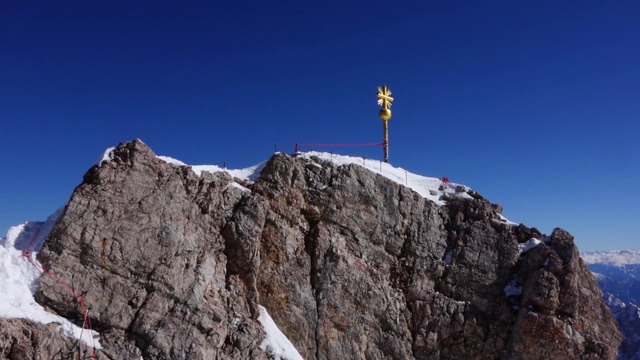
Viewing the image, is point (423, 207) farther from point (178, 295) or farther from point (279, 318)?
point (178, 295)

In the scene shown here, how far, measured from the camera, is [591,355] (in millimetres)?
33844

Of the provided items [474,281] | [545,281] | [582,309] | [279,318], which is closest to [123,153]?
[279,318]

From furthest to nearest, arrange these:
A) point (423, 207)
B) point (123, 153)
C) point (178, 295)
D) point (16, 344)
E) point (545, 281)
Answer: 1. point (423, 207)
2. point (545, 281)
3. point (123, 153)
4. point (178, 295)
5. point (16, 344)

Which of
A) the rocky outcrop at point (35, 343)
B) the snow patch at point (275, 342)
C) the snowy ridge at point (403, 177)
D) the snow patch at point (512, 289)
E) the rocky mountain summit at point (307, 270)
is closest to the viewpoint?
the rocky outcrop at point (35, 343)

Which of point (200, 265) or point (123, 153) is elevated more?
point (123, 153)

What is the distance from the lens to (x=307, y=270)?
34.7 m

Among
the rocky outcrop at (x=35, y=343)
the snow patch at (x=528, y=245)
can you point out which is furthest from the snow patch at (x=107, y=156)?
the snow patch at (x=528, y=245)

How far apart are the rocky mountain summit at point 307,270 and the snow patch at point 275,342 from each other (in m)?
0.68

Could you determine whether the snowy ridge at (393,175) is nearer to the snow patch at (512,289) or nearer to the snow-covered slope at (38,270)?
the snow-covered slope at (38,270)

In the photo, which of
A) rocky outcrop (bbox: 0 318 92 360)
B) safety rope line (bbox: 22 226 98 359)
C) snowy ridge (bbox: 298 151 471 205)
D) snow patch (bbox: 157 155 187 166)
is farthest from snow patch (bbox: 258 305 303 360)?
snowy ridge (bbox: 298 151 471 205)

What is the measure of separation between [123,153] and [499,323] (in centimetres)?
3028

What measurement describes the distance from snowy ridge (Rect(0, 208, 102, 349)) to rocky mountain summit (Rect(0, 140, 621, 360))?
1.87 ft

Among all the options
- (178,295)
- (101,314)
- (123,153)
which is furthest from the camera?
(123,153)

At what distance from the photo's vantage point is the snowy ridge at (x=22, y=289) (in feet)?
79.6
